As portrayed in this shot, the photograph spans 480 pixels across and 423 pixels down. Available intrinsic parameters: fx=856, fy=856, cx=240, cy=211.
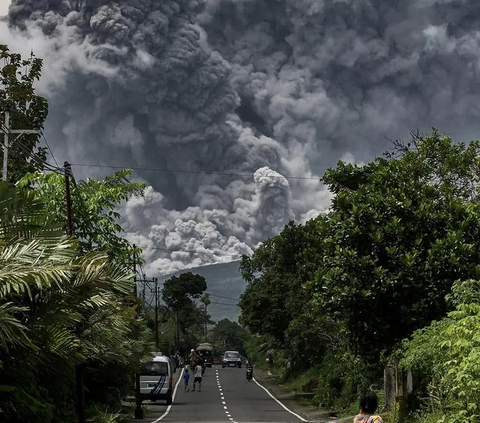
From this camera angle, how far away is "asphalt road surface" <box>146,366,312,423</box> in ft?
102

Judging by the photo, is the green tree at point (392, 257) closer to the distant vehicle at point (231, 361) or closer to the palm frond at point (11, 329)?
the palm frond at point (11, 329)

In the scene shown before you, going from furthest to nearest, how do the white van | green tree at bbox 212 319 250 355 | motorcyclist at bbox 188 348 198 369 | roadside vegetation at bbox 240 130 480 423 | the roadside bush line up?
green tree at bbox 212 319 250 355
motorcyclist at bbox 188 348 198 369
the white van
the roadside bush
roadside vegetation at bbox 240 130 480 423

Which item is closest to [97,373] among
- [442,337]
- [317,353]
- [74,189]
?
[74,189]

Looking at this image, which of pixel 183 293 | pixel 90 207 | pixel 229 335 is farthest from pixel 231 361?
pixel 229 335

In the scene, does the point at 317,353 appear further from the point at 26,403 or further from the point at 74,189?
the point at 26,403

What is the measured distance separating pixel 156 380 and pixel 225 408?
393cm

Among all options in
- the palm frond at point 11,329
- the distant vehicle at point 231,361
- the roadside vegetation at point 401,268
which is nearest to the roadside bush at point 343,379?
the roadside vegetation at point 401,268

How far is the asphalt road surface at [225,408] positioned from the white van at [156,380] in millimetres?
633

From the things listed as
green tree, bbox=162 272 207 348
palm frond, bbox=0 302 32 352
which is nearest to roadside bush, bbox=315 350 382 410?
palm frond, bbox=0 302 32 352

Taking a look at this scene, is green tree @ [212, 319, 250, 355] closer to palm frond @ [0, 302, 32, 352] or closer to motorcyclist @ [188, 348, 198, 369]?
motorcyclist @ [188, 348, 198, 369]

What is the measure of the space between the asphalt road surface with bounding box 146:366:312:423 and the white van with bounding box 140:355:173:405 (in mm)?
633

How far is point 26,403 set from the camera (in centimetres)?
1185

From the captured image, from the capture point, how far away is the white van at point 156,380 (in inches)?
1528

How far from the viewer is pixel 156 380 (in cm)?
3922
